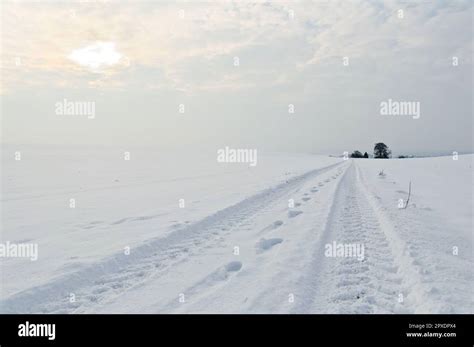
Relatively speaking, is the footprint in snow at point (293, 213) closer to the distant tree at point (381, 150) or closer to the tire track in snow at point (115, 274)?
the tire track in snow at point (115, 274)

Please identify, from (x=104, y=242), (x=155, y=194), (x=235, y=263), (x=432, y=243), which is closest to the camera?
(x=235, y=263)

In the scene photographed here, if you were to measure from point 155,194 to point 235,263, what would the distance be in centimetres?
1077

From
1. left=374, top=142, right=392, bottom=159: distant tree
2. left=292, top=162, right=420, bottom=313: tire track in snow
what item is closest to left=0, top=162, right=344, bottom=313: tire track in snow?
left=292, top=162, right=420, bottom=313: tire track in snow

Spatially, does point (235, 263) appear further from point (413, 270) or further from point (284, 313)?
point (413, 270)

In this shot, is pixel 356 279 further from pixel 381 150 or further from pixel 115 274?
pixel 381 150

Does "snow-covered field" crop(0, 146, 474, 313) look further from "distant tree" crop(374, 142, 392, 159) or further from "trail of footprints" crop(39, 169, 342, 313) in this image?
"distant tree" crop(374, 142, 392, 159)

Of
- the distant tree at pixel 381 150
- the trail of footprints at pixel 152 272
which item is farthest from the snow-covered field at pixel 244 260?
the distant tree at pixel 381 150

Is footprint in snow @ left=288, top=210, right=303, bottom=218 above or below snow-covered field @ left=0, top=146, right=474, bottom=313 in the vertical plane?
above

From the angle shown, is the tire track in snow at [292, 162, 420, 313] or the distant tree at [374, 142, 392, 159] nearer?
the tire track in snow at [292, 162, 420, 313]

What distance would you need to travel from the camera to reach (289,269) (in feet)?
18.2

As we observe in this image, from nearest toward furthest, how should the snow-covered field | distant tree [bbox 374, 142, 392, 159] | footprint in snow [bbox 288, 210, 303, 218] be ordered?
1. the snow-covered field
2. footprint in snow [bbox 288, 210, 303, 218]
3. distant tree [bbox 374, 142, 392, 159]

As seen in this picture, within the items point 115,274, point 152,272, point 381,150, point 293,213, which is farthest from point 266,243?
point 381,150
